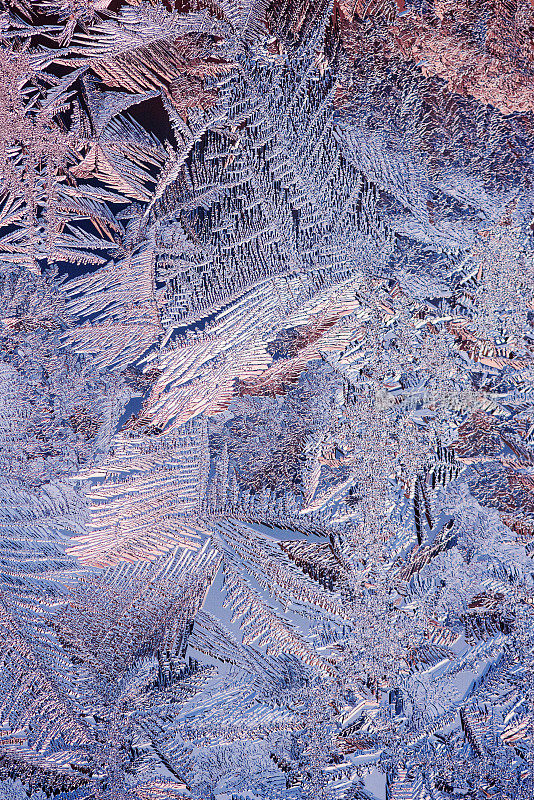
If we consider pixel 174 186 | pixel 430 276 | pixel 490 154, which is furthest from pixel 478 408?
pixel 174 186

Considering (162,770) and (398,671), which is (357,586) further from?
(162,770)

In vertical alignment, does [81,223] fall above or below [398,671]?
above

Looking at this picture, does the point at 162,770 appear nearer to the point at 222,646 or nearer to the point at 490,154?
the point at 222,646

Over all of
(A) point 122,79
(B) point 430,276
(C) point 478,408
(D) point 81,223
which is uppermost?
(A) point 122,79

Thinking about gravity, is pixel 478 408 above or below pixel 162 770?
above

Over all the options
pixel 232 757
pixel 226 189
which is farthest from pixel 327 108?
pixel 232 757

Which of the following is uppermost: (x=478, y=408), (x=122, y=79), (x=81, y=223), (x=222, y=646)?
(x=122, y=79)
